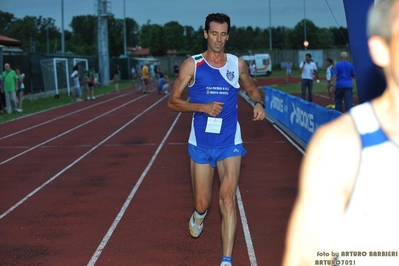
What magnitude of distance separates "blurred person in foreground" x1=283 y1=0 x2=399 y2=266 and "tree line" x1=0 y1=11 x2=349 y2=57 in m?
80.3

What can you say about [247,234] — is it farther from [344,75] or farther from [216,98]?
[344,75]

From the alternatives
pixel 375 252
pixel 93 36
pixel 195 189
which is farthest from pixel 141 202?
pixel 93 36

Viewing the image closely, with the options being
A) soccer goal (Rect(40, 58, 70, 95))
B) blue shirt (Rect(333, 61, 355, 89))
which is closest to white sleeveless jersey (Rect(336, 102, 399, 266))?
blue shirt (Rect(333, 61, 355, 89))

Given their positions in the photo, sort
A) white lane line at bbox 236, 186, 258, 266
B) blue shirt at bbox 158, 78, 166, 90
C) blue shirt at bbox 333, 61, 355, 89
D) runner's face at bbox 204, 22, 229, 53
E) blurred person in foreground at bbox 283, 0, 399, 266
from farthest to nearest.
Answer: blue shirt at bbox 158, 78, 166, 90 < blue shirt at bbox 333, 61, 355, 89 < white lane line at bbox 236, 186, 258, 266 < runner's face at bbox 204, 22, 229, 53 < blurred person in foreground at bbox 283, 0, 399, 266

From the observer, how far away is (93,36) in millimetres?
153625

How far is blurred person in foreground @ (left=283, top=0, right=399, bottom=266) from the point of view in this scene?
4.53ft

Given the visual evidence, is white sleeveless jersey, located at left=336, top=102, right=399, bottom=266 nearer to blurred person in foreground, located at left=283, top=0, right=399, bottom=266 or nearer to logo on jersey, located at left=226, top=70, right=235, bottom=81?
blurred person in foreground, located at left=283, top=0, right=399, bottom=266

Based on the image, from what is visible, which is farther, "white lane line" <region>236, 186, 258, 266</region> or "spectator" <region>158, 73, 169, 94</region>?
"spectator" <region>158, 73, 169, 94</region>

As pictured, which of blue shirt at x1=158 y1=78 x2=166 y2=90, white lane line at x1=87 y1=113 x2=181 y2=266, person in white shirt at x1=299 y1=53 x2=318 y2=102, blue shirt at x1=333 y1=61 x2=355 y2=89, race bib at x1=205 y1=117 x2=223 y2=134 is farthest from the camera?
blue shirt at x1=158 y1=78 x2=166 y2=90

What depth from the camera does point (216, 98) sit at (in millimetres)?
5438

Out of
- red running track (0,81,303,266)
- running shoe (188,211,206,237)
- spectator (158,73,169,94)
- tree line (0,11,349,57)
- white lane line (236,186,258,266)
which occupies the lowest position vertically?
white lane line (236,186,258,266)

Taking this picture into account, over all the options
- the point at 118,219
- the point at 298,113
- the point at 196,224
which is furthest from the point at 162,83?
A: the point at 196,224

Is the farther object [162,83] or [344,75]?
[162,83]

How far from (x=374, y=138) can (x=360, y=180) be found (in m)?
0.10
